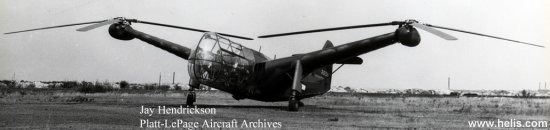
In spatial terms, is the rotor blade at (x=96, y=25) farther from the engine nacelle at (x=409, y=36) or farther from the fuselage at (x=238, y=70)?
the engine nacelle at (x=409, y=36)

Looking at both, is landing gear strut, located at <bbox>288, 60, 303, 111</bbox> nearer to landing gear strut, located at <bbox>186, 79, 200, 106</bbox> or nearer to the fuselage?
the fuselage

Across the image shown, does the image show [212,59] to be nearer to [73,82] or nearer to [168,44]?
[168,44]

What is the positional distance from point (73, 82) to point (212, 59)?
2292 inches

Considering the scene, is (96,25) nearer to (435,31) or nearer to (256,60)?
(256,60)

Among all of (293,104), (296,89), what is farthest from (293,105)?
(296,89)

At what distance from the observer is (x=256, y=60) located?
872 inches

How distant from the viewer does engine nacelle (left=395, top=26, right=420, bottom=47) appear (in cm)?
1862

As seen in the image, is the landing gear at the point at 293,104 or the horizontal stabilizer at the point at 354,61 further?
the horizontal stabilizer at the point at 354,61

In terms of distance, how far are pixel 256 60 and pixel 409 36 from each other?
6278 millimetres

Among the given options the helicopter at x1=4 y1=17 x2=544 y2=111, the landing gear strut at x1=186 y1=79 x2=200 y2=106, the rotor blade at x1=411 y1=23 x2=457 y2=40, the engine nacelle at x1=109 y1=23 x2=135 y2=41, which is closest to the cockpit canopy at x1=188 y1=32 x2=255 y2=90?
the helicopter at x1=4 y1=17 x2=544 y2=111

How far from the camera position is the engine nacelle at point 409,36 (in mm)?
18625

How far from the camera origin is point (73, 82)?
72.5 meters

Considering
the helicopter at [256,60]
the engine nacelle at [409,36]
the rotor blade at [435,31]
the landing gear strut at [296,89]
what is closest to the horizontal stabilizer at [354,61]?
the helicopter at [256,60]

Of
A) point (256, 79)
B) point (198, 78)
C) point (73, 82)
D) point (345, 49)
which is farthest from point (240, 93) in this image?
point (73, 82)
